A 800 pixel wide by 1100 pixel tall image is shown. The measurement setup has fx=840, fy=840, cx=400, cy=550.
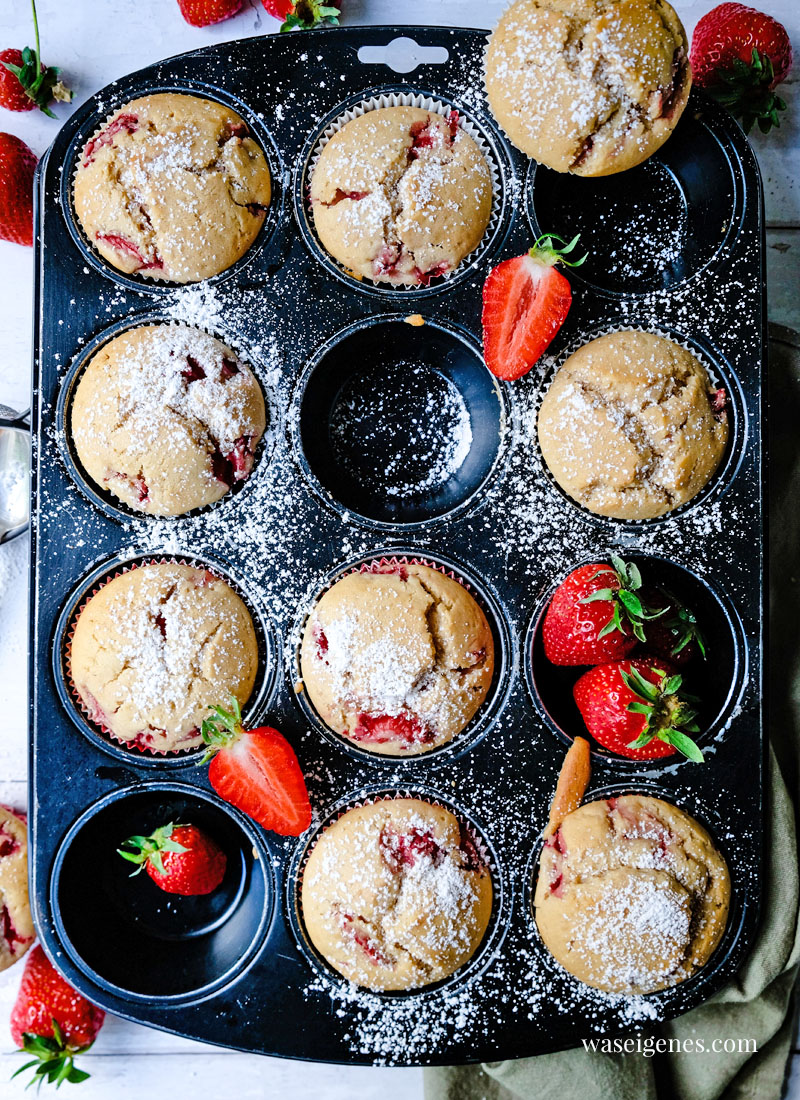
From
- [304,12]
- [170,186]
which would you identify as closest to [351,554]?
[170,186]

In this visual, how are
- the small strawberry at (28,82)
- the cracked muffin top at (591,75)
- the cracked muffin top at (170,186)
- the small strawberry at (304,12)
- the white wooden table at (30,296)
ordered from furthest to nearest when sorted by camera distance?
1. the white wooden table at (30,296)
2. the small strawberry at (28,82)
3. the small strawberry at (304,12)
4. the cracked muffin top at (170,186)
5. the cracked muffin top at (591,75)

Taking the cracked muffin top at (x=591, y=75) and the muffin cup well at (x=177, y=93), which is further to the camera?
the muffin cup well at (x=177, y=93)

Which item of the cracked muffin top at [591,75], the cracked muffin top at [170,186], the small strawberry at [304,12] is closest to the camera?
the cracked muffin top at [591,75]

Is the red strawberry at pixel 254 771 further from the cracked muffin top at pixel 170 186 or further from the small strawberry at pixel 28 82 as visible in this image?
the small strawberry at pixel 28 82

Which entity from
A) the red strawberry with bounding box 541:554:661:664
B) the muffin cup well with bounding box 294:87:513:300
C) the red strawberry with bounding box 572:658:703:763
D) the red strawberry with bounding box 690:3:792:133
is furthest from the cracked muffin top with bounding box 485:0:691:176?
the red strawberry with bounding box 572:658:703:763

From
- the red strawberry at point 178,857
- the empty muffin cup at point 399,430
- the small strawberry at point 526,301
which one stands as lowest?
the red strawberry at point 178,857

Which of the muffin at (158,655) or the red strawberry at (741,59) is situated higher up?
the red strawberry at (741,59)

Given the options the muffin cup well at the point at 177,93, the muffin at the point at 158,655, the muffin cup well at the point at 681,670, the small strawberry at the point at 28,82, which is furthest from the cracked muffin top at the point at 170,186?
the muffin cup well at the point at 681,670
